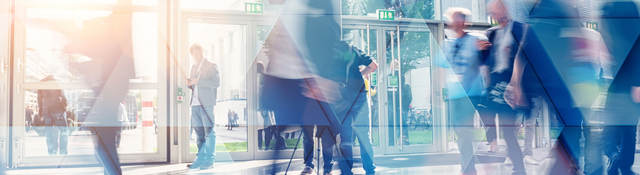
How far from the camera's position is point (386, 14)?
A: 4.07 meters

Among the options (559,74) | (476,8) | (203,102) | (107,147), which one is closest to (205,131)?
(203,102)

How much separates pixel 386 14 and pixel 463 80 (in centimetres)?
198

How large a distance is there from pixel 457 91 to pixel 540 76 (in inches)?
14.1

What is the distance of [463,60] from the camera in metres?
2.21

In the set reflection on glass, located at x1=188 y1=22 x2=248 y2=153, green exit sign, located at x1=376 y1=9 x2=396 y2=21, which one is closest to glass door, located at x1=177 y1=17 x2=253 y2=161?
reflection on glass, located at x1=188 y1=22 x2=248 y2=153

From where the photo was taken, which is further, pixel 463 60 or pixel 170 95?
pixel 170 95

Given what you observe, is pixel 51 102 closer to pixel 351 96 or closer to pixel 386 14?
pixel 351 96

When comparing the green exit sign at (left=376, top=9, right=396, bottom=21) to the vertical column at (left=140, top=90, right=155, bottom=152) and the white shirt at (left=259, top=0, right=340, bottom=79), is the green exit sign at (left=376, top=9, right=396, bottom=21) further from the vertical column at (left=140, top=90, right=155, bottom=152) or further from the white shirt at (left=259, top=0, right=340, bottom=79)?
the white shirt at (left=259, top=0, right=340, bottom=79)

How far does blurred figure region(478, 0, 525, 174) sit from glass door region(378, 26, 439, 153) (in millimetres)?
1977

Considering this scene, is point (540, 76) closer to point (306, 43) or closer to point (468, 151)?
point (468, 151)

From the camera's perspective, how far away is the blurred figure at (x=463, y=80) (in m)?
2.16

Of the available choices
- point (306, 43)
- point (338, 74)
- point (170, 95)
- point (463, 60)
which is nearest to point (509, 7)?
point (463, 60)

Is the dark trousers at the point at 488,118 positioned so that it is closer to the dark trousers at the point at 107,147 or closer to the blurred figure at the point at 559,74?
the blurred figure at the point at 559,74

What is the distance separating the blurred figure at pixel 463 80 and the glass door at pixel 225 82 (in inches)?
79.5
